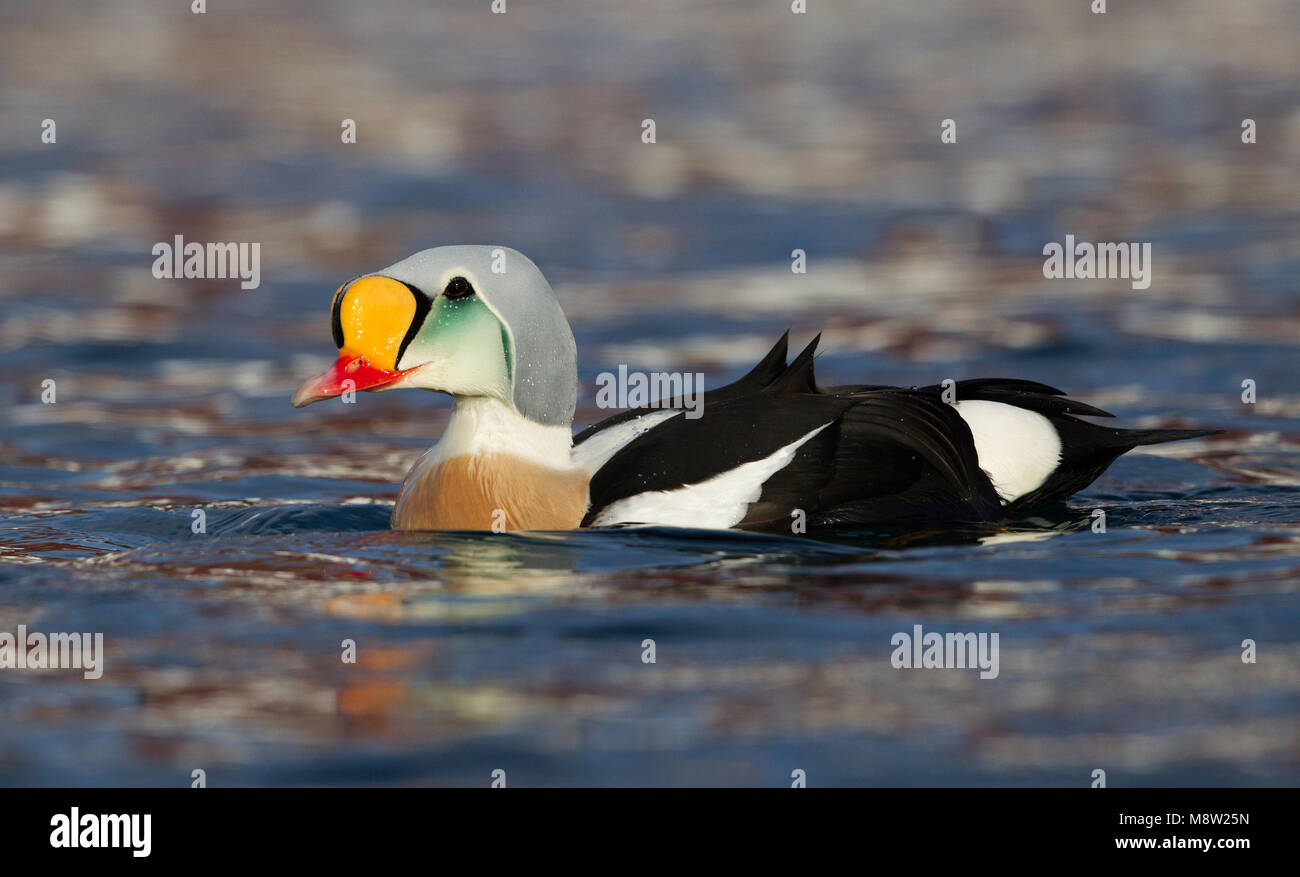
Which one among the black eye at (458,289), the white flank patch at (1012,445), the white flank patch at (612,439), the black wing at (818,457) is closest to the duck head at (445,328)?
the black eye at (458,289)

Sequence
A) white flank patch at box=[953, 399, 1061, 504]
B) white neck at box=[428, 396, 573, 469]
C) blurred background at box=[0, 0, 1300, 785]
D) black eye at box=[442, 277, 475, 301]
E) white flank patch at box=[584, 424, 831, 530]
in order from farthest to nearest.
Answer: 1. white flank patch at box=[953, 399, 1061, 504]
2. white neck at box=[428, 396, 573, 469]
3. black eye at box=[442, 277, 475, 301]
4. white flank patch at box=[584, 424, 831, 530]
5. blurred background at box=[0, 0, 1300, 785]

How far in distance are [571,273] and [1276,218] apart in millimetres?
4620

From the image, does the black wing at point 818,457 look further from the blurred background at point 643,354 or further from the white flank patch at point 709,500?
the blurred background at point 643,354

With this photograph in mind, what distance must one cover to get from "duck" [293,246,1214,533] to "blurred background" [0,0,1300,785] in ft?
0.50

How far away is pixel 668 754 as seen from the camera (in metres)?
Answer: 4.19

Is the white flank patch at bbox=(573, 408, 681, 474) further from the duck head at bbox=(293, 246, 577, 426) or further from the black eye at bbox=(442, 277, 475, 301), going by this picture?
the black eye at bbox=(442, 277, 475, 301)

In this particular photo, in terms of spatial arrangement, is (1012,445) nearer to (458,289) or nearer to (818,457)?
(818,457)

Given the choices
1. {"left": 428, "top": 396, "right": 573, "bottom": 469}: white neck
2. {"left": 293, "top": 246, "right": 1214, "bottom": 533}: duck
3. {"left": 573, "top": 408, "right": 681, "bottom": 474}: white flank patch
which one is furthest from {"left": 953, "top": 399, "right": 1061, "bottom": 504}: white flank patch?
{"left": 428, "top": 396, "right": 573, "bottom": 469}: white neck

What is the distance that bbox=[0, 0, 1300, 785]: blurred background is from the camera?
4.43 m

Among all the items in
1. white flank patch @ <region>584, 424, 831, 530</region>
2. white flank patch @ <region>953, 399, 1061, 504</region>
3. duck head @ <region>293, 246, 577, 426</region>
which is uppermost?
duck head @ <region>293, 246, 577, 426</region>

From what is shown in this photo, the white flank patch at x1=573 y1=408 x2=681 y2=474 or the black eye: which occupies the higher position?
the black eye

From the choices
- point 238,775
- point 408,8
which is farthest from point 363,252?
point 238,775

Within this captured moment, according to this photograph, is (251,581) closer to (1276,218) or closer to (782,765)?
(782,765)

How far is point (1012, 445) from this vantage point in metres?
6.41
